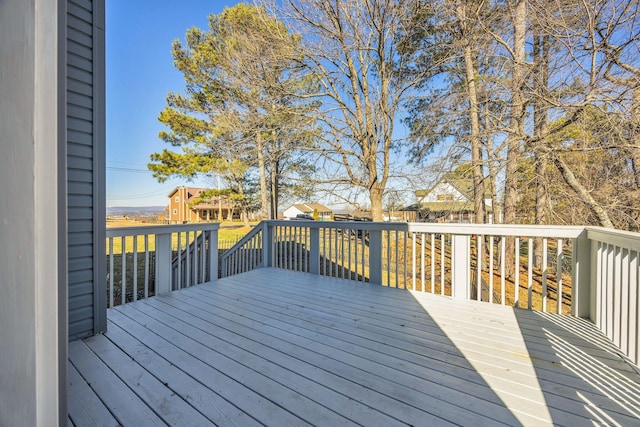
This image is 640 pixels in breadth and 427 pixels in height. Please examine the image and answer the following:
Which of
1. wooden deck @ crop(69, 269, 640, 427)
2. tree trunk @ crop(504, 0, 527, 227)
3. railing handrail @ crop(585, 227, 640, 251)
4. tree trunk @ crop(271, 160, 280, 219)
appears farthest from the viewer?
tree trunk @ crop(271, 160, 280, 219)

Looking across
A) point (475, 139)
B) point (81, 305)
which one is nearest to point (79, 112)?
point (81, 305)

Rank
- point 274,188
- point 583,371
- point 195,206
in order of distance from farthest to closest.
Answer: point 195,206 → point 274,188 → point 583,371

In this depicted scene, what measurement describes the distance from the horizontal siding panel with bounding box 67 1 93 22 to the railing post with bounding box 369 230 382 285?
343 cm

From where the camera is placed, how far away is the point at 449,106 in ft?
19.6

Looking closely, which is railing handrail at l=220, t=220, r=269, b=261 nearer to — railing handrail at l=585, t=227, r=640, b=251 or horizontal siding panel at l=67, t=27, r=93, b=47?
horizontal siding panel at l=67, t=27, r=93, b=47

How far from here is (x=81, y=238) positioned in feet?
7.13

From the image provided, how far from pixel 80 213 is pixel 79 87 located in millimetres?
956

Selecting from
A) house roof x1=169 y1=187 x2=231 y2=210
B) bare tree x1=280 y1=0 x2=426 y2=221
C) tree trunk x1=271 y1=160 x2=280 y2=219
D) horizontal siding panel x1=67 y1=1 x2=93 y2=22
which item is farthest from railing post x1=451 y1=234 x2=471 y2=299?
house roof x1=169 y1=187 x2=231 y2=210

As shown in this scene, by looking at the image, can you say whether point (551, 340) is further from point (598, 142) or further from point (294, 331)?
point (598, 142)

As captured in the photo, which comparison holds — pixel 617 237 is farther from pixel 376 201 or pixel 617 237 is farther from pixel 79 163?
pixel 376 201

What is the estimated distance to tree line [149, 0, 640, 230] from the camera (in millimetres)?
4191

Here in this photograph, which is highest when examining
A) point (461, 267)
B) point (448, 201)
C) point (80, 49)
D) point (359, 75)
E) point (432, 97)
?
point (359, 75)

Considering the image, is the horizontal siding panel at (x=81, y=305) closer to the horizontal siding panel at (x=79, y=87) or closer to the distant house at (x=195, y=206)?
the horizontal siding panel at (x=79, y=87)

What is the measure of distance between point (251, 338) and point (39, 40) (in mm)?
2032
